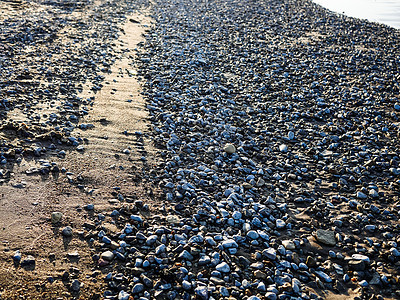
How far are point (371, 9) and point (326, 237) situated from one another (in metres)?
23.6

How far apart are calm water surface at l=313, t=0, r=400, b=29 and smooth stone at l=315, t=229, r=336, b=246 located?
18.3 meters

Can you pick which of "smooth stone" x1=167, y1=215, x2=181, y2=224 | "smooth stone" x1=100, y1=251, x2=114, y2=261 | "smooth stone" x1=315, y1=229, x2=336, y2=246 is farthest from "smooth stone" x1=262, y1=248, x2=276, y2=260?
"smooth stone" x1=100, y1=251, x2=114, y2=261

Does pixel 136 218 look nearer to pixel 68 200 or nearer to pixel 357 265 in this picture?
pixel 68 200

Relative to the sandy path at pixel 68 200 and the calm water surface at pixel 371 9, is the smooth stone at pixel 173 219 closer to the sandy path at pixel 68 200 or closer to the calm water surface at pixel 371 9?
the sandy path at pixel 68 200

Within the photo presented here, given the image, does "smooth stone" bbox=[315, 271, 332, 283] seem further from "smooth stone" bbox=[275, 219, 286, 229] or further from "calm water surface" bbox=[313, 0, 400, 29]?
"calm water surface" bbox=[313, 0, 400, 29]

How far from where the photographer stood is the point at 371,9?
23.8 metres

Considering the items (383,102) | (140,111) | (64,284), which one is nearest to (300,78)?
(383,102)

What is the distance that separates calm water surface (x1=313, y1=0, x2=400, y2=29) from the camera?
21062mm

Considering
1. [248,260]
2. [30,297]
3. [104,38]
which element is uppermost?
[104,38]

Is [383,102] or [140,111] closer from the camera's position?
[140,111]

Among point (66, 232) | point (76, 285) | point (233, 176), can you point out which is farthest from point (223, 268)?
point (233, 176)

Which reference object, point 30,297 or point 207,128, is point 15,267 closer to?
point 30,297

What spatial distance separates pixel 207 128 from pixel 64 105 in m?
3.71

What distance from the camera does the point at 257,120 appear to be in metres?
9.55
